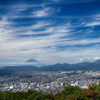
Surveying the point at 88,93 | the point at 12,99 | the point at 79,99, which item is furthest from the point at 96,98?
the point at 12,99

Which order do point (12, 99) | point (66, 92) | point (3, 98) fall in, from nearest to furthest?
point (12, 99) < point (3, 98) < point (66, 92)

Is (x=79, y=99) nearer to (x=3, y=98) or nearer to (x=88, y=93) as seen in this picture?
(x=88, y=93)

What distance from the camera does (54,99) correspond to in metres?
6.29

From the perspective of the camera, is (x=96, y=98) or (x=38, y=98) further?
(x=96, y=98)

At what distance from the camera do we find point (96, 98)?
6.35 m

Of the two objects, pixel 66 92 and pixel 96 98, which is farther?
pixel 66 92

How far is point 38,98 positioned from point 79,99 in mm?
2167

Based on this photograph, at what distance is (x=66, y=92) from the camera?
27.0ft

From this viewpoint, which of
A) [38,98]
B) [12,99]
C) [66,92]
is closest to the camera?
[38,98]

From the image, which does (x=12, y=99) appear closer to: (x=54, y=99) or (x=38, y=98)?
(x=38, y=98)

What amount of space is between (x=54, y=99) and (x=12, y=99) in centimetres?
228

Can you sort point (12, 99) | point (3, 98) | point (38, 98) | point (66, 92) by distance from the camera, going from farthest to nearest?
point (66, 92) < point (3, 98) < point (12, 99) < point (38, 98)

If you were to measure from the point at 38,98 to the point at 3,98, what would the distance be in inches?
92.8

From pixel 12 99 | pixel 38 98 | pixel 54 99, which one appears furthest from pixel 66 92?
pixel 12 99
